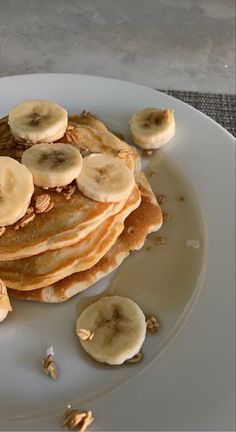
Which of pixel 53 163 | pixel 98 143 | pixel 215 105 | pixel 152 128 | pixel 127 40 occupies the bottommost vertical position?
pixel 127 40

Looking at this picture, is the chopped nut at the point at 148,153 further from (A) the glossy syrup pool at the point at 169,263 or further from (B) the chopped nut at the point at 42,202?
(B) the chopped nut at the point at 42,202

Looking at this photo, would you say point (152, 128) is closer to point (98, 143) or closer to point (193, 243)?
point (98, 143)

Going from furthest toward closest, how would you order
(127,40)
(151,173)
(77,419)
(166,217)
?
(127,40) → (151,173) → (166,217) → (77,419)

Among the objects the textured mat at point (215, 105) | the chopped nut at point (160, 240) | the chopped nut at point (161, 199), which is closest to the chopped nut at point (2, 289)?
the chopped nut at point (160, 240)

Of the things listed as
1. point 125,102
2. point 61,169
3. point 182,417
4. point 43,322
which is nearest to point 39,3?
point 125,102

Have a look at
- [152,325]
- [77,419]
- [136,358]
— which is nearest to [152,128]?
[152,325]

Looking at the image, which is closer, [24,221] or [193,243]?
[24,221]
